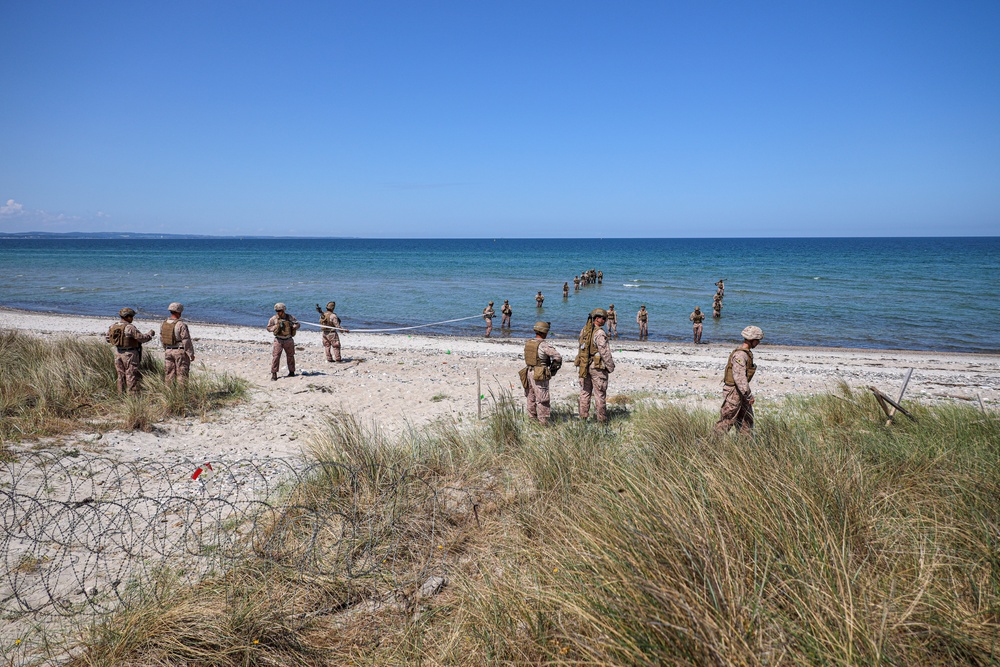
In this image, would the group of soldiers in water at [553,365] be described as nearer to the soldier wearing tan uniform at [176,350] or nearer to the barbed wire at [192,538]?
the soldier wearing tan uniform at [176,350]

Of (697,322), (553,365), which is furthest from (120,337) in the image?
(697,322)

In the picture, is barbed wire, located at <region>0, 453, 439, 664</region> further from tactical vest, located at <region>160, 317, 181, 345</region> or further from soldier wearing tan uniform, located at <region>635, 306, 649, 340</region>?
soldier wearing tan uniform, located at <region>635, 306, 649, 340</region>

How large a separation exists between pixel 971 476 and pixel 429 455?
4978 mm

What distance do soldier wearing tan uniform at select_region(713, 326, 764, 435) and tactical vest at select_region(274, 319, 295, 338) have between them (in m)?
8.79

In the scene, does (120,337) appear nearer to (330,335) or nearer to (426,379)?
(330,335)

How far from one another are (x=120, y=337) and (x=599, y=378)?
803cm

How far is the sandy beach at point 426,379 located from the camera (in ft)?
26.3

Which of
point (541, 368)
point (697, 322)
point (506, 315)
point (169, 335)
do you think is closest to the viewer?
point (541, 368)

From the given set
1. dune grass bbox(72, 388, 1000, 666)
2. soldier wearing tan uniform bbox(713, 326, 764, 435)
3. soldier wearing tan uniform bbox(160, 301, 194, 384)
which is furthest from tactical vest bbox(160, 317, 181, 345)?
soldier wearing tan uniform bbox(713, 326, 764, 435)

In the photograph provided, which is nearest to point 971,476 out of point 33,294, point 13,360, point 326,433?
point 326,433

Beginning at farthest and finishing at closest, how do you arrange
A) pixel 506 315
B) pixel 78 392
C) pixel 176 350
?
pixel 506 315, pixel 176 350, pixel 78 392

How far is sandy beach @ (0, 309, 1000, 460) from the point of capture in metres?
8.02

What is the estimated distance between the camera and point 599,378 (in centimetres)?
816

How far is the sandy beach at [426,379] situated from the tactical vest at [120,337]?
186cm
